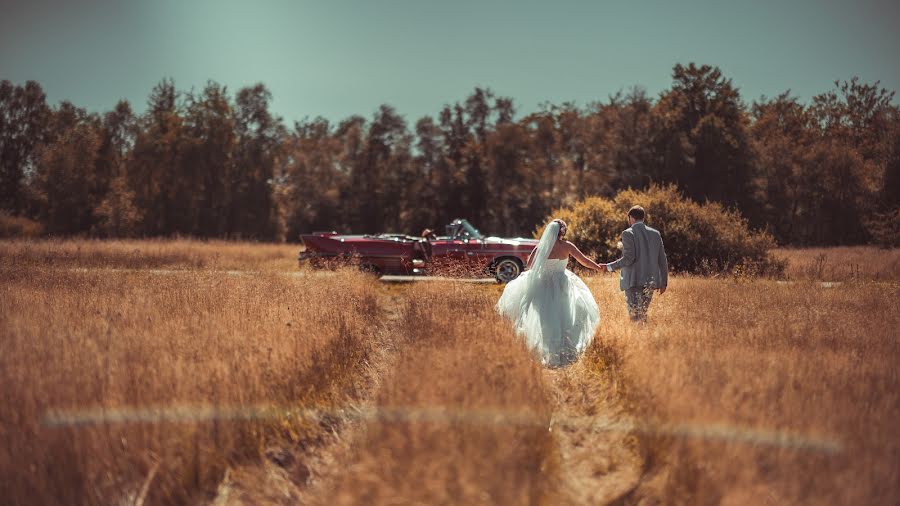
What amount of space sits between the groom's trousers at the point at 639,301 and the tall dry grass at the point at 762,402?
0.16m

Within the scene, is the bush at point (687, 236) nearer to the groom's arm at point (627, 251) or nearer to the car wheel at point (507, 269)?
the car wheel at point (507, 269)

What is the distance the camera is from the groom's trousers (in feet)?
27.7

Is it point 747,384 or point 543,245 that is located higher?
point 543,245

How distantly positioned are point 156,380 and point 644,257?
6.64m

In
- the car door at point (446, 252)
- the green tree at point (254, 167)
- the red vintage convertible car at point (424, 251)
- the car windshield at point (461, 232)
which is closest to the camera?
the car door at point (446, 252)

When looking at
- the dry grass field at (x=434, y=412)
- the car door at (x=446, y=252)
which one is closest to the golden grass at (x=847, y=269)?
the car door at (x=446, y=252)

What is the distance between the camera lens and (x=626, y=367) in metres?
6.60

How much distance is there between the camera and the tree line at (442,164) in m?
42.6

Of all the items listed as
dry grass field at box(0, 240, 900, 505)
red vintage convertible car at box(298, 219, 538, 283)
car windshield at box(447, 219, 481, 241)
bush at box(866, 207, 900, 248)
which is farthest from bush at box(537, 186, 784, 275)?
bush at box(866, 207, 900, 248)

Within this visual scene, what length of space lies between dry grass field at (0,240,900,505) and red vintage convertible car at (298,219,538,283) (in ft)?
23.3

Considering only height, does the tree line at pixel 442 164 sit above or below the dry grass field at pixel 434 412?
above

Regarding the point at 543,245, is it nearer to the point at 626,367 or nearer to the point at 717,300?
the point at 626,367

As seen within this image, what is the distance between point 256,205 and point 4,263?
38.9 metres

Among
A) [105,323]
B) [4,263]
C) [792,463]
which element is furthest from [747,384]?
[4,263]
